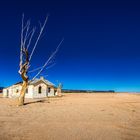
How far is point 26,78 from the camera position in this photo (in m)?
24.3

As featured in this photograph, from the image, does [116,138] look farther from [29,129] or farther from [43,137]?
[29,129]

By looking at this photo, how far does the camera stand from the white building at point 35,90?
44875 mm

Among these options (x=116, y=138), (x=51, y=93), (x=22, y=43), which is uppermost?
(x=22, y=43)

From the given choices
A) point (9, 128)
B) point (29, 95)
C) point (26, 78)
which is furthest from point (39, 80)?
point (9, 128)

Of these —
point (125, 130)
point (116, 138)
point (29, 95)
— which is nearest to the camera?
point (116, 138)

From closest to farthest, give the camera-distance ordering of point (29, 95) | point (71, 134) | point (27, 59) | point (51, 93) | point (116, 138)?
point (116, 138)
point (71, 134)
point (27, 59)
point (29, 95)
point (51, 93)

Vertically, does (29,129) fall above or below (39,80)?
below

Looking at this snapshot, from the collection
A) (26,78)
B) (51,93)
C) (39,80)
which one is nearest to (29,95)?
(39,80)

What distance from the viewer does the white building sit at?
44.9 metres

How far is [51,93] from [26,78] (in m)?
27.4

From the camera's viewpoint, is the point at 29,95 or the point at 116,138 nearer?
the point at 116,138

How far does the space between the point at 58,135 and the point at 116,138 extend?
2187 millimetres

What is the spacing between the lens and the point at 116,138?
7.51 meters

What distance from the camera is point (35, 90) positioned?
149ft
